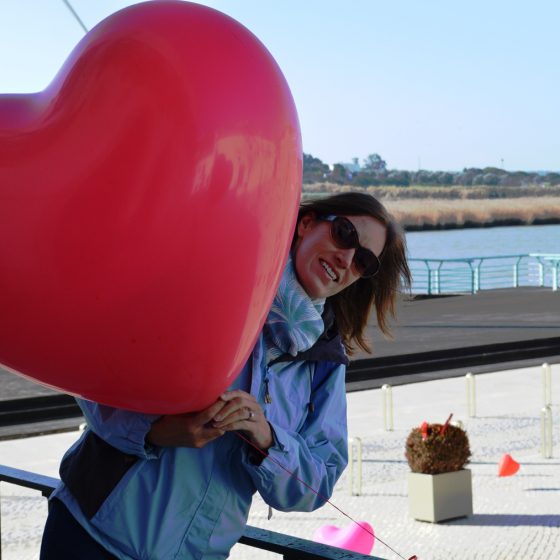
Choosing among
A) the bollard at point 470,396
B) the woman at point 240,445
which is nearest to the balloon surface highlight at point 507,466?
the bollard at point 470,396

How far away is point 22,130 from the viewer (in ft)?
4.42

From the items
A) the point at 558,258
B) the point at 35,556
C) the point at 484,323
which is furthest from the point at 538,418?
Answer: the point at 558,258

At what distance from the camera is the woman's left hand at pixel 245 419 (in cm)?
153

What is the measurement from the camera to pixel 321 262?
1.69 m

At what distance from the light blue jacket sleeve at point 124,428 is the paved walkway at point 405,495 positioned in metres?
5.29

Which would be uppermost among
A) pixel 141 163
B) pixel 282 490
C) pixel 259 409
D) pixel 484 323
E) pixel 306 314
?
pixel 141 163

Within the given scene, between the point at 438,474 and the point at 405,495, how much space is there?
2.34 ft

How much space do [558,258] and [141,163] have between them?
Answer: 92.0 ft

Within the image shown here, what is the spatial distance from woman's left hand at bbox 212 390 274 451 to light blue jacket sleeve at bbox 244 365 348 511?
0.03 metres

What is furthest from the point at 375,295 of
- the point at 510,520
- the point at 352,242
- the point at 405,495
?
the point at 405,495

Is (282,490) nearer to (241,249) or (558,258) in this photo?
(241,249)

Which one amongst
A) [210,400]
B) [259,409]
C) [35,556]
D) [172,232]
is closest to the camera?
[172,232]

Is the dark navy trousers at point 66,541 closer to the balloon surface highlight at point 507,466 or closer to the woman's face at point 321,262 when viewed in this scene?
the woman's face at point 321,262

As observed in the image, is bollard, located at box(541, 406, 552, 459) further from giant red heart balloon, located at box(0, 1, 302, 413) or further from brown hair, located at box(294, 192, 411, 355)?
giant red heart balloon, located at box(0, 1, 302, 413)
